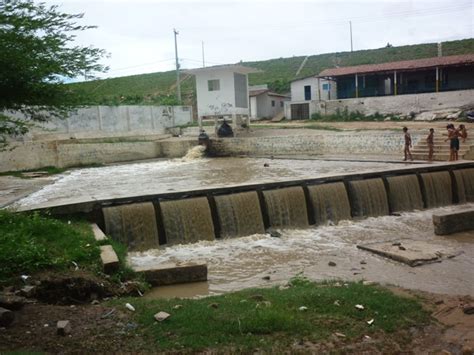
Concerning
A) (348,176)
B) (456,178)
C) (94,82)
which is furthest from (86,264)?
(456,178)

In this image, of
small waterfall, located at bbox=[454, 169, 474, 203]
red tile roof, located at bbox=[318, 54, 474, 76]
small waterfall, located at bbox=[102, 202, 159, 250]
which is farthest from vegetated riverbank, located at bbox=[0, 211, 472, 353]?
red tile roof, located at bbox=[318, 54, 474, 76]

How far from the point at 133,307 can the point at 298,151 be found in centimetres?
2310

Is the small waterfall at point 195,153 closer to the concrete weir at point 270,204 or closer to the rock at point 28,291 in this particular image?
the concrete weir at point 270,204

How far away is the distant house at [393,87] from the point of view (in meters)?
34.2

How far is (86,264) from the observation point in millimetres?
7625

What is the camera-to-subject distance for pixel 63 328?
5.27 meters

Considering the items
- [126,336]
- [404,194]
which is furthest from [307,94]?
[126,336]

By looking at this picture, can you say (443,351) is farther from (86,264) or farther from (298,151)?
(298,151)

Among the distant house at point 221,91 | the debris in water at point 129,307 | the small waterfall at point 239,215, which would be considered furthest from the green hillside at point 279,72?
the debris in water at point 129,307

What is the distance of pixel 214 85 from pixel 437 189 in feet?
68.6

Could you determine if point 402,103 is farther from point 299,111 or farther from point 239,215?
point 239,215

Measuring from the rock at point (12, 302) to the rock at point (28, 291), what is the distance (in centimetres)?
38

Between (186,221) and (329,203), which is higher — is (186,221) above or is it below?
above

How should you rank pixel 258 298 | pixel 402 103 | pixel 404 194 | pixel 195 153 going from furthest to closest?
pixel 402 103 → pixel 195 153 → pixel 404 194 → pixel 258 298
